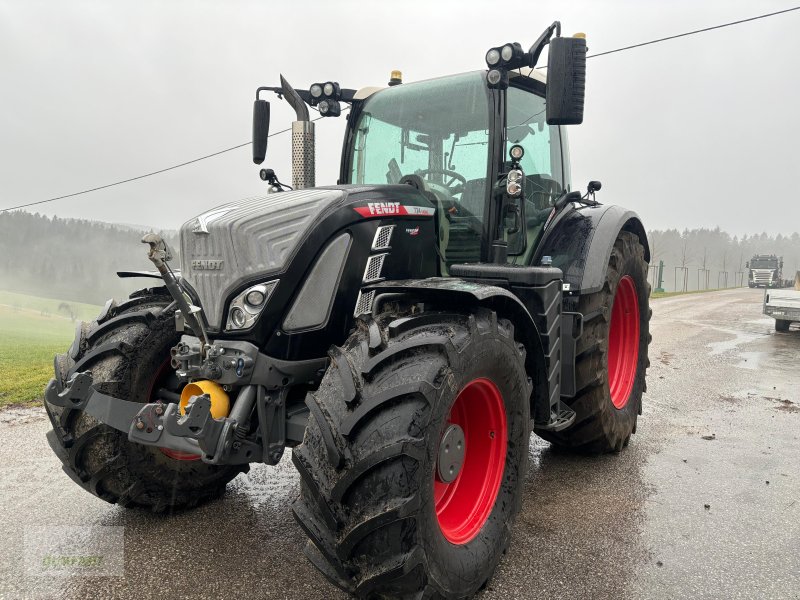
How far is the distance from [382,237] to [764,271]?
45.1 meters

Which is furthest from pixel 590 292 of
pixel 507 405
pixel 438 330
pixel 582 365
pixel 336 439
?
pixel 336 439

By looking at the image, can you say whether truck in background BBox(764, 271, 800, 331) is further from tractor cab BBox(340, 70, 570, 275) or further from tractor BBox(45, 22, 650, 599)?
tractor cab BBox(340, 70, 570, 275)

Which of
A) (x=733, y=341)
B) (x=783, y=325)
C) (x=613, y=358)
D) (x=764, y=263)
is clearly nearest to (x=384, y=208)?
(x=613, y=358)

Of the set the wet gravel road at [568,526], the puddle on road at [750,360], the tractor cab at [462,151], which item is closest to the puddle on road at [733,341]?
the puddle on road at [750,360]

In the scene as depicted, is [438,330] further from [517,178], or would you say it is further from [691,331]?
[691,331]

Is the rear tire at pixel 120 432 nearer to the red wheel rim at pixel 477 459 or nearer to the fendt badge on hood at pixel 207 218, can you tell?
the fendt badge on hood at pixel 207 218

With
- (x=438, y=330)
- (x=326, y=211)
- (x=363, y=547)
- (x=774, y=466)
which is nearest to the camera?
(x=363, y=547)

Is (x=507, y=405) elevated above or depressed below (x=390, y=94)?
below

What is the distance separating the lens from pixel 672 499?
3.58 m

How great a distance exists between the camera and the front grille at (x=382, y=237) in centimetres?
286

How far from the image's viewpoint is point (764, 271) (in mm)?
40406

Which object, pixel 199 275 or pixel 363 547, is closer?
pixel 363 547

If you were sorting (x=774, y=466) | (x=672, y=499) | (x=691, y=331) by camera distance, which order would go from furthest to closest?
1. (x=691, y=331)
2. (x=774, y=466)
3. (x=672, y=499)

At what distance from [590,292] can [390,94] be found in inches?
71.4
